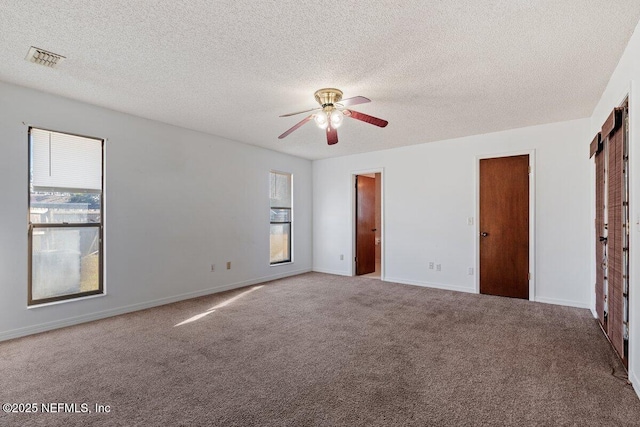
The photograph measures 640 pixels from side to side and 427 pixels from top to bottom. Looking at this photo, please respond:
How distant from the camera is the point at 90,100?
3.55 metres

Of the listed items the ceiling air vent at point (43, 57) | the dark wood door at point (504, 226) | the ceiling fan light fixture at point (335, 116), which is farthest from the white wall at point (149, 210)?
the dark wood door at point (504, 226)

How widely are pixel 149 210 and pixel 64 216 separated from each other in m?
0.90

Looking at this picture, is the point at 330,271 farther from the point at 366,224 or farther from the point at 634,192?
the point at 634,192

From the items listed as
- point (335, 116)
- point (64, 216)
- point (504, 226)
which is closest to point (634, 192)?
point (335, 116)

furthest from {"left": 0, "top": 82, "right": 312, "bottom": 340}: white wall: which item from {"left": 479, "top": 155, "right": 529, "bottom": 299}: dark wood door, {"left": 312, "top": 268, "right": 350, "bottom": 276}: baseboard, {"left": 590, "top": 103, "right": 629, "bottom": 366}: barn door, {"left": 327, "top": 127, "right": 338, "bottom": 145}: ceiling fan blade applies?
{"left": 590, "top": 103, "right": 629, "bottom": 366}: barn door

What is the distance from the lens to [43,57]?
2.57m

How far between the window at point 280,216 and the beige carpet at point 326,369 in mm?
2283

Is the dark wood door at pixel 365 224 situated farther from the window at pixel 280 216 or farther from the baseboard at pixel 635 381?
the baseboard at pixel 635 381

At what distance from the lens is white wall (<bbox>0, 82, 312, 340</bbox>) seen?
10.3ft

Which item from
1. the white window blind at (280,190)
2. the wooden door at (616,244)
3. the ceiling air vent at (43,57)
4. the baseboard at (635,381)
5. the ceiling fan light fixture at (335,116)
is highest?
the ceiling air vent at (43,57)

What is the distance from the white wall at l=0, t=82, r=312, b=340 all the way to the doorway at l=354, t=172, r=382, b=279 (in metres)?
1.67

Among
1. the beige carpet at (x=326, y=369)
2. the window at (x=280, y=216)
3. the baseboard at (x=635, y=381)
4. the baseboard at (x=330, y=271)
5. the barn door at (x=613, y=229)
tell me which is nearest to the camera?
the beige carpet at (x=326, y=369)

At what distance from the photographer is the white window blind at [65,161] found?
3.34 m

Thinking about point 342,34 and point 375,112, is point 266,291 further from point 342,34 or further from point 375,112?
point 342,34
